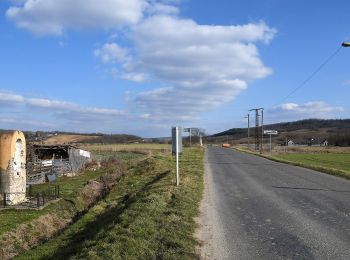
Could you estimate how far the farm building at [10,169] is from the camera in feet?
69.3

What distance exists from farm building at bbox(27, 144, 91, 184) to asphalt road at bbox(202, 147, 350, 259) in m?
20.9

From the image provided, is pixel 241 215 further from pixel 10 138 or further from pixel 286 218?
pixel 10 138

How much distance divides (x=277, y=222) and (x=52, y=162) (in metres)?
31.8

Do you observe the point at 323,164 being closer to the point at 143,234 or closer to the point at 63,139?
the point at 143,234

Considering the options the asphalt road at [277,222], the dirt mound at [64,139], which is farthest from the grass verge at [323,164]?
the dirt mound at [64,139]

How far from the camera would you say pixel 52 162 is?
39562 mm

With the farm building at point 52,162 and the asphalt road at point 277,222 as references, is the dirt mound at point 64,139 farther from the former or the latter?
the asphalt road at point 277,222

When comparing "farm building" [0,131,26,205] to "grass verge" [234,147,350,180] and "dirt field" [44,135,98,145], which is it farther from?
"dirt field" [44,135,98,145]

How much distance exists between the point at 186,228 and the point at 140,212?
223 centimetres

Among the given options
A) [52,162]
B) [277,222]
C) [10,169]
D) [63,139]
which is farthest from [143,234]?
[63,139]

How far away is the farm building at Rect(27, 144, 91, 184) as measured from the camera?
35409 millimetres

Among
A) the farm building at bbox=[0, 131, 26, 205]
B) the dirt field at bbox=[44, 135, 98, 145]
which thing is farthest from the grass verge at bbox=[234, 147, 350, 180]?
the dirt field at bbox=[44, 135, 98, 145]

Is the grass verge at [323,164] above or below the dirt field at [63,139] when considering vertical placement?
below

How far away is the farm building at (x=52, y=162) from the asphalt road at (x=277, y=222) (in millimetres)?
20877
